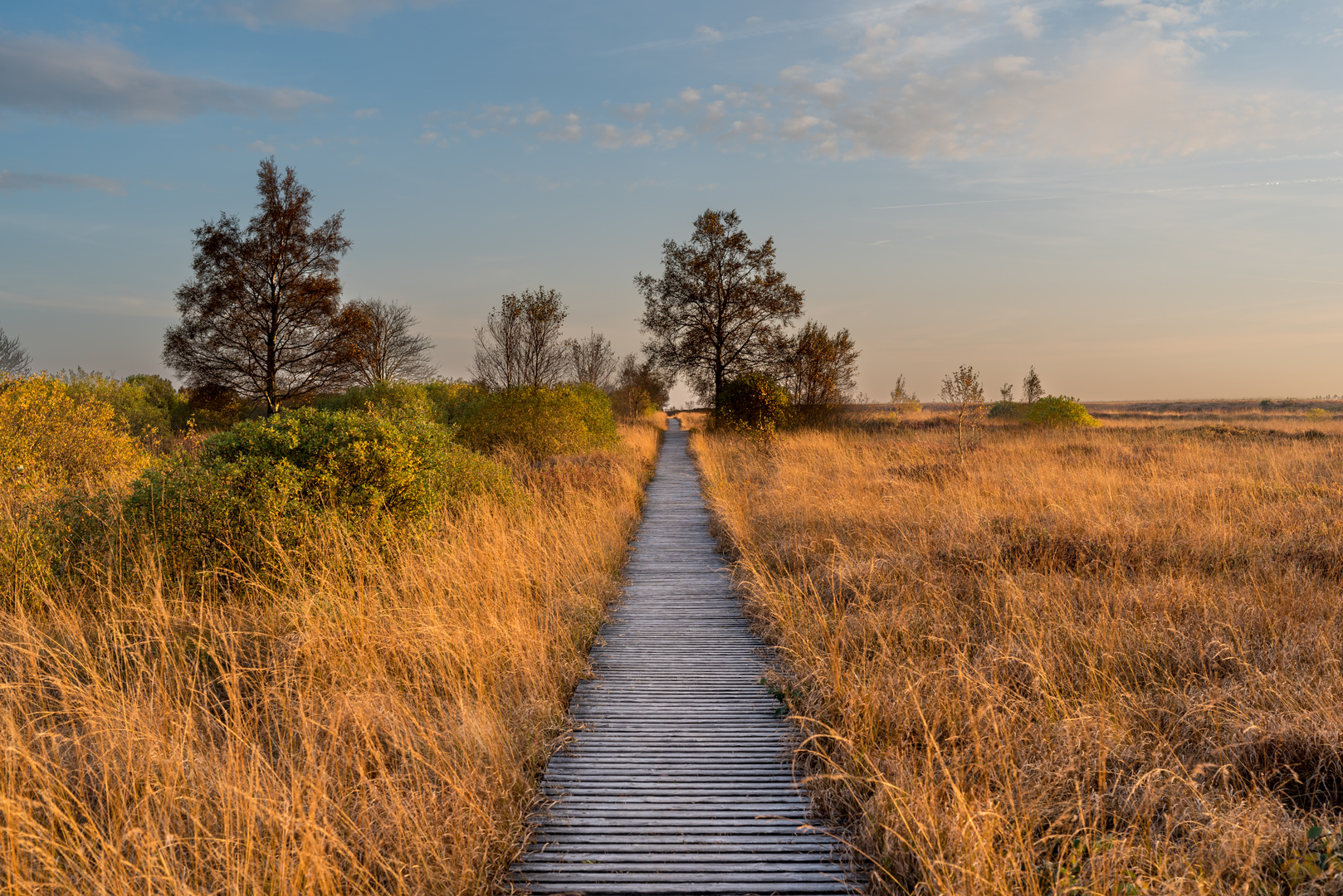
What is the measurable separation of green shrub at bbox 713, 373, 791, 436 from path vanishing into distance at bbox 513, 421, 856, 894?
19356 millimetres

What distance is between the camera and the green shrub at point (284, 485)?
20.7 ft

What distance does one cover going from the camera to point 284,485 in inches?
257

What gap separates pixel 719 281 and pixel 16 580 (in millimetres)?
29094

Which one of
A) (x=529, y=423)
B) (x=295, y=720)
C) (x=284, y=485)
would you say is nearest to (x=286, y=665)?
(x=295, y=720)

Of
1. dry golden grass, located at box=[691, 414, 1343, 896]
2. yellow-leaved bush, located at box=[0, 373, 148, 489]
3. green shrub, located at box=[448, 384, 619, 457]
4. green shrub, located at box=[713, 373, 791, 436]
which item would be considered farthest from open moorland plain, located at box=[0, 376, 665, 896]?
green shrub, located at box=[713, 373, 791, 436]

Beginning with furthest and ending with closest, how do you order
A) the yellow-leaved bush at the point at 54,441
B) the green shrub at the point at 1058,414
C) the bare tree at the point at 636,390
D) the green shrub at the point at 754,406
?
1. the bare tree at the point at 636,390
2. the green shrub at the point at 1058,414
3. the green shrub at the point at 754,406
4. the yellow-leaved bush at the point at 54,441

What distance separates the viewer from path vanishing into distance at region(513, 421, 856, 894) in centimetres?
289

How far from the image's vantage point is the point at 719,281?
1275 inches

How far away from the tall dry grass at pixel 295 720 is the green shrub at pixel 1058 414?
28.7 m

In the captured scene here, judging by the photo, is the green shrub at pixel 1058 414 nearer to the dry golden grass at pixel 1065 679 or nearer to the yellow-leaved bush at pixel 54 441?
the dry golden grass at pixel 1065 679

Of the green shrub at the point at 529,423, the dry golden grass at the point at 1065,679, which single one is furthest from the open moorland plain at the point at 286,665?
the green shrub at the point at 529,423

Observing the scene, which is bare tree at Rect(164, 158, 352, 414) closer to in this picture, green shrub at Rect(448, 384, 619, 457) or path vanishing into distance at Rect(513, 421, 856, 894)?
green shrub at Rect(448, 384, 619, 457)

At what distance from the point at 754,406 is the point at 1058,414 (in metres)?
14.4

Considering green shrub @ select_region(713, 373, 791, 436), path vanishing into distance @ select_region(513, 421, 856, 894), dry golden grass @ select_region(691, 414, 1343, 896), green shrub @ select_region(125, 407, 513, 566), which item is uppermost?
green shrub @ select_region(713, 373, 791, 436)
